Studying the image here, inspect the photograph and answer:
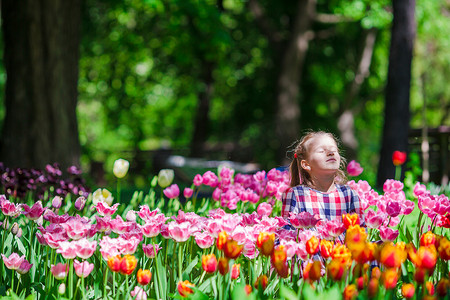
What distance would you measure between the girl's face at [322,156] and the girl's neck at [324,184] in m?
0.04

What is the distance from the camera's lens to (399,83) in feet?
25.9

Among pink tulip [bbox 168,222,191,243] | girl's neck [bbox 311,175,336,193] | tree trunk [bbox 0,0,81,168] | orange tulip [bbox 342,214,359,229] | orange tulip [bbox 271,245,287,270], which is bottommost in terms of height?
orange tulip [bbox 271,245,287,270]

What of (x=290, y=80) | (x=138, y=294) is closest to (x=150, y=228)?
(x=138, y=294)

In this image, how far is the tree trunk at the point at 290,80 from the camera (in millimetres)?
12578

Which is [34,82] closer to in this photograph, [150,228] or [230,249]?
[150,228]

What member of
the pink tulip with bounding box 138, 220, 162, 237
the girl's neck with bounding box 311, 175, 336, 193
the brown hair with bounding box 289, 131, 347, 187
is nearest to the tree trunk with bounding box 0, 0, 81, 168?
the brown hair with bounding box 289, 131, 347, 187

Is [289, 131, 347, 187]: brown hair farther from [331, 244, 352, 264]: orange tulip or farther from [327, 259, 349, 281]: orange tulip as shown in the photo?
[327, 259, 349, 281]: orange tulip

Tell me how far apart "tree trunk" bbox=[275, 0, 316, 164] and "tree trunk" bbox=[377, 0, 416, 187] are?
468 centimetres

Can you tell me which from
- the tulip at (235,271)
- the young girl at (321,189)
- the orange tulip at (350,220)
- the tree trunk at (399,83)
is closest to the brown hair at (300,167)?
the young girl at (321,189)

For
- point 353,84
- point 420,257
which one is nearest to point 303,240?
point 420,257

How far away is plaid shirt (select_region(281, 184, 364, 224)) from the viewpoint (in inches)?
130

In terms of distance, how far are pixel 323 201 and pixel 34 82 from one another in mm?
4729

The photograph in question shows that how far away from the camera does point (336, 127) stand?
48.9ft

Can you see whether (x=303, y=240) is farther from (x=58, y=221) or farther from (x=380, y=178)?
(x=380, y=178)
